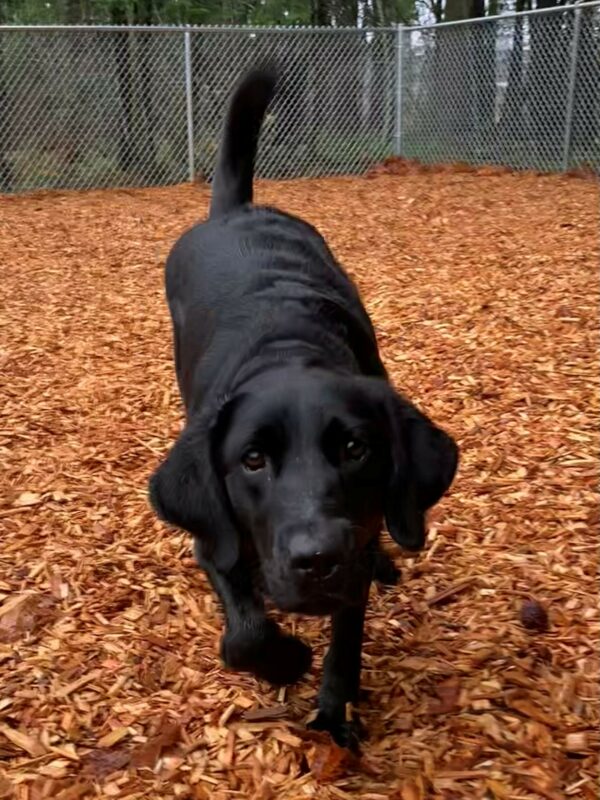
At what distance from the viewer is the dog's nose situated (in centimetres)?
193

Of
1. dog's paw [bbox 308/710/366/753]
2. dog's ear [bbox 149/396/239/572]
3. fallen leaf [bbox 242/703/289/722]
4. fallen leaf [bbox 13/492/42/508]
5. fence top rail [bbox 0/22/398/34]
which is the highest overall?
fence top rail [bbox 0/22/398/34]

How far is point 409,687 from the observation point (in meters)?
2.70

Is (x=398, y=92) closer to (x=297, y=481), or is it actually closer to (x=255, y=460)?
(x=255, y=460)

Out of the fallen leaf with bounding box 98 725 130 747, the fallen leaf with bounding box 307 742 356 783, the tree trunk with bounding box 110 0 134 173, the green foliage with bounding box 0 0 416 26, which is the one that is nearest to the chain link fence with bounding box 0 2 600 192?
the tree trunk with bounding box 110 0 134 173

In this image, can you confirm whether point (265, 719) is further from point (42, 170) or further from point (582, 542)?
point (42, 170)

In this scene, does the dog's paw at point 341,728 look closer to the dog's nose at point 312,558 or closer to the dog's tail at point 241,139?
the dog's nose at point 312,558

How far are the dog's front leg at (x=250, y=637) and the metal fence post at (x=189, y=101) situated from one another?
10945 mm

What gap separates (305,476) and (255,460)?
17cm

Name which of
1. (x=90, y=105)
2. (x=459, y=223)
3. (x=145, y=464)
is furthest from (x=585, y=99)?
(x=145, y=464)

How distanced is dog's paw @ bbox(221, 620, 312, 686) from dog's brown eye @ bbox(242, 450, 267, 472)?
0.48 m

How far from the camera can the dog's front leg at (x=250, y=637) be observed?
96.5 inches

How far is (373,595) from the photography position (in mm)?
3131

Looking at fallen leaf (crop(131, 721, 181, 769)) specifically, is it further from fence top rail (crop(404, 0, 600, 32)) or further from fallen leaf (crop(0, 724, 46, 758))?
fence top rail (crop(404, 0, 600, 32))

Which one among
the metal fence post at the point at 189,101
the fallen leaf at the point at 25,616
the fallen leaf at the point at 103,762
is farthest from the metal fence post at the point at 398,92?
the fallen leaf at the point at 103,762
